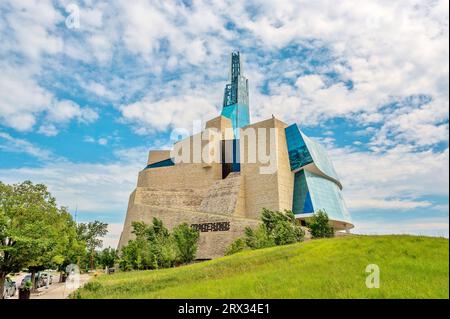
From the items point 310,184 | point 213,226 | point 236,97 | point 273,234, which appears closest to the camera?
point 273,234

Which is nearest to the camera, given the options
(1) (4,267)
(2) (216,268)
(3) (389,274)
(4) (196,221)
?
(3) (389,274)

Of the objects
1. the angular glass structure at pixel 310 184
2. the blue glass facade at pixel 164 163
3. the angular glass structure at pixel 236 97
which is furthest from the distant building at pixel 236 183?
the angular glass structure at pixel 236 97

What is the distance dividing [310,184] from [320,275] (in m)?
42.7

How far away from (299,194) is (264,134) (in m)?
10.2

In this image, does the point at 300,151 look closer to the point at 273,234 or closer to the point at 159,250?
the point at 273,234

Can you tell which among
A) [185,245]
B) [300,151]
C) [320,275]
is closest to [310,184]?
[300,151]

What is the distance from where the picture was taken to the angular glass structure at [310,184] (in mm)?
55438

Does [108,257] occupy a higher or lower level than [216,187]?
lower

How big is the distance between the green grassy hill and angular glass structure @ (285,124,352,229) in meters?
34.6

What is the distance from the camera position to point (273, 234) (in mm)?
32844

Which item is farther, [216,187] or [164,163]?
[164,163]

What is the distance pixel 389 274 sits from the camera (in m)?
14.5
